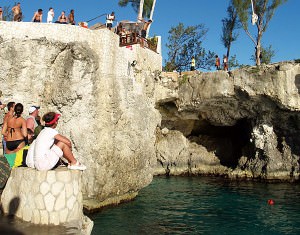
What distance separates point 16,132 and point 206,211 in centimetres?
1001

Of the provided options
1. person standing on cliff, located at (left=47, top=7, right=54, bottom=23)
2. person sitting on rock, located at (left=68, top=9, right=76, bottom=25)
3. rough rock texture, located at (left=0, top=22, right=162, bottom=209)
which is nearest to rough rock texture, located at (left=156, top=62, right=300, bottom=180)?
rough rock texture, located at (left=0, top=22, right=162, bottom=209)

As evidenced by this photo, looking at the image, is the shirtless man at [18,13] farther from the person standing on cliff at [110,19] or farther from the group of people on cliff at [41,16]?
the person standing on cliff at [110,19]

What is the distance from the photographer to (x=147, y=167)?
54.6 feet

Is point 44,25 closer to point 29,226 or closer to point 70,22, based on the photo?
point 70,22

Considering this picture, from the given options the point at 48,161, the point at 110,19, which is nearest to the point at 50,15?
the point at 110,19

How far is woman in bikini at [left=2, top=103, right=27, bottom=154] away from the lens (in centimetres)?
A: 787

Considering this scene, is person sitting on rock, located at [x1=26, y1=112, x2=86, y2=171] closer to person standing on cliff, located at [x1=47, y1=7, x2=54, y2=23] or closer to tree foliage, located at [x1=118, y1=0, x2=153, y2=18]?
person standing on cliff, located at [x1=47, y1=7, x2=54, y2=23]

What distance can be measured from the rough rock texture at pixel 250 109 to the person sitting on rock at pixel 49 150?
15.4 m

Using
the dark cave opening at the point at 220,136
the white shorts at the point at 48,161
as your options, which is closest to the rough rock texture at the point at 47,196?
the white shorts at the point at 48,161

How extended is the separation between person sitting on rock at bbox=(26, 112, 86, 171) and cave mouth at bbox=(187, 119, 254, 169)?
70.1 feet

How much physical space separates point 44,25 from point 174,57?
2054 cm

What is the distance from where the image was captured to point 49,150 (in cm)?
595

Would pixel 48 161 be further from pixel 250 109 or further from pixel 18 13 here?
pixel 250 109

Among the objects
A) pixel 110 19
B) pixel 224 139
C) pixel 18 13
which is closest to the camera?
pixel 18 13
